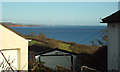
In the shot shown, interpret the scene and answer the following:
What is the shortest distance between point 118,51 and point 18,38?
3.50m

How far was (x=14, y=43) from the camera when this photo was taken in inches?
215

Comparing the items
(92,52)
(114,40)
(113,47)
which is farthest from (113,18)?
(92,52)

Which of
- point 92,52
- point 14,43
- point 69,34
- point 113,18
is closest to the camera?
point 14,43

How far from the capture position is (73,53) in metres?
8.74

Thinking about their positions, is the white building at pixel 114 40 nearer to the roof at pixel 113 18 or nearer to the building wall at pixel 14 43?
the roof at pixel 113 18

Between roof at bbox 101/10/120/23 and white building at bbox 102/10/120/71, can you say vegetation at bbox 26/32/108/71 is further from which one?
roof at bbox 101/10/120/23

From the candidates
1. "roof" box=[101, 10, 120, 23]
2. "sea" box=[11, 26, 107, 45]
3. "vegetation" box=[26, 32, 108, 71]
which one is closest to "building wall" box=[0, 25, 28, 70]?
"sea" box=[11, 26, 107, 45]

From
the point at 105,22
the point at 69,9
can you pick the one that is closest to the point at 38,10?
the point at 69,9

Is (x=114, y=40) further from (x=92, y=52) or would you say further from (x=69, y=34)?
(x=69, y=34)

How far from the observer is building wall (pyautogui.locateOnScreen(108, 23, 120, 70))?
6.56 metres

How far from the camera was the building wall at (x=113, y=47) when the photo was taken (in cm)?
656

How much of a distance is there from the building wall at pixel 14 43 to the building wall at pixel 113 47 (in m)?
3.23

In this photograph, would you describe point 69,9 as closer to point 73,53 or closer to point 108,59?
point 73,53

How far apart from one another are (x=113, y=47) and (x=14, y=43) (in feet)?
12.1
